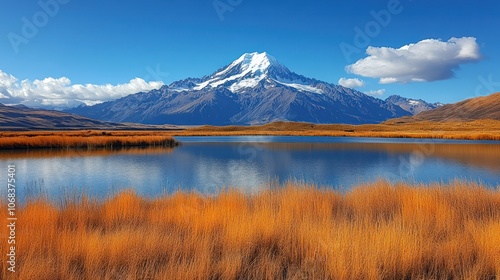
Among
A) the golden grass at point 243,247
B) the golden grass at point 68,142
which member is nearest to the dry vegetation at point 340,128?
the golden grass at point 68,142

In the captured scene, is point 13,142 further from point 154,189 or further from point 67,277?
point 67,277

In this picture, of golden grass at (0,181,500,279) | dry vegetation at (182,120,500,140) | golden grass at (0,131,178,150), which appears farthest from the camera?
dry vegetation at (182,120,500,140)

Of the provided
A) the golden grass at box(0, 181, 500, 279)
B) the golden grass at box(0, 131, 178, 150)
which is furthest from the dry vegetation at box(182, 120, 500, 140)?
the golden grass at box(0, 181, 500, 279)

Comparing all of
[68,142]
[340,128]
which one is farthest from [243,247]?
[340,128]

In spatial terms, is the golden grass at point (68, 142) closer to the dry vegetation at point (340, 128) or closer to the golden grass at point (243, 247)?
the golden grass at point (243, 247)

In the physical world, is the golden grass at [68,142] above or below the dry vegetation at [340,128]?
below

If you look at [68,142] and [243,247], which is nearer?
[243,247]

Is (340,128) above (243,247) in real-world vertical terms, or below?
above

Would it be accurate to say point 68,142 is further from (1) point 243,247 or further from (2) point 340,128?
(2) point 340,128

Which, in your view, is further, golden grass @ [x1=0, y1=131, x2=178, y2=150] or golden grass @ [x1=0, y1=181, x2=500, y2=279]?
golden grass @ [x1=0, y1=131, x2=178, y2=150]

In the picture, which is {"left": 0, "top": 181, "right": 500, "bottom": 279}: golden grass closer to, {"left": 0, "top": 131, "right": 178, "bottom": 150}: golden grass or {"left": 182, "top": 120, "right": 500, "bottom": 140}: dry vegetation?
{"left": 0, "top": 131, "right": 178, "bottom": 150}: golden grass

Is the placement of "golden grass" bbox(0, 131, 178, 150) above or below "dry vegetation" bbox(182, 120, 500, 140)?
below

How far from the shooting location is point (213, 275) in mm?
5184

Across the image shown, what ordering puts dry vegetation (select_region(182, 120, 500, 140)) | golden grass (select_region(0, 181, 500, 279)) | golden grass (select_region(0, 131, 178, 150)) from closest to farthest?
golden grass (select_region(0, 181, 500, 279))
golden grass (select_region(0, 131, 178, 150))
dry vegetation (select_region(182, 120, 500, 140))
